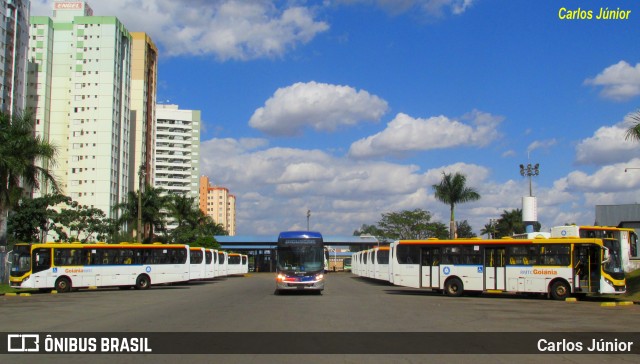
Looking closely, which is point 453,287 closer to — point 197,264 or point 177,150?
point 197,264

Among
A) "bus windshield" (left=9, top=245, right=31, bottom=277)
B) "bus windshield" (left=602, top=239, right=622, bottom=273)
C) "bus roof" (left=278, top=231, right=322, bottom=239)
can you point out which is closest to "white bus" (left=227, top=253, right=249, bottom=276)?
"bus windshield" (left=9, top=245, right=31, bottom=277)

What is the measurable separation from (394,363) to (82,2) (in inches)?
4538

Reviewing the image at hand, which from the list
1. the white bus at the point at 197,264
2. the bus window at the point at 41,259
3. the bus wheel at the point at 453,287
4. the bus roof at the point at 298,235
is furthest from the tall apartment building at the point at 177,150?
the bus wheel at the point at 453,287

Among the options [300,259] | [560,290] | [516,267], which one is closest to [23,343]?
[300,259]

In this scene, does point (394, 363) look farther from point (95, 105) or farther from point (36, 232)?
point (95, 105)

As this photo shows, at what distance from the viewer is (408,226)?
93250 mm

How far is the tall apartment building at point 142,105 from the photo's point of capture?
394 feet

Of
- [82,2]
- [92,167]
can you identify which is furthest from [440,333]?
[82,2]

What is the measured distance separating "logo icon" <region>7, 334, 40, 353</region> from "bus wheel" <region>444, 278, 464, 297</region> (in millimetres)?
20981

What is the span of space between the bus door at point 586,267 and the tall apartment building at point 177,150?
140 m

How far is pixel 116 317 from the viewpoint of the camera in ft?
61.0

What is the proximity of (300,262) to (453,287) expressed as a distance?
25.0 ft

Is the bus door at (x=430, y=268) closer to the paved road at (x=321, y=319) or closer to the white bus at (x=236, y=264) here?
the paved road at (x=321, y=319)

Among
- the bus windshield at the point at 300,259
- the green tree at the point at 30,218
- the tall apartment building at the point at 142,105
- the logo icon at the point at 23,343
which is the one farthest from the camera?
the tall apartment building at the point at 142,105
